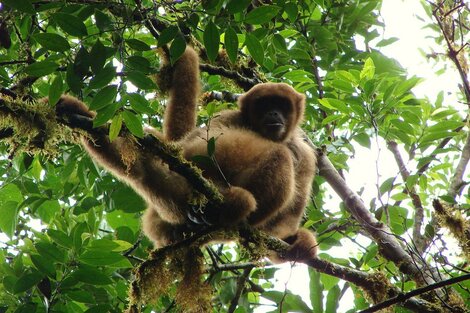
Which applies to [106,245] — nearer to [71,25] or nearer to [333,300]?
[71,25]

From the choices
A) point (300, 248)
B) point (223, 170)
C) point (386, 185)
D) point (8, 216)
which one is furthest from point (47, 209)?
point (386, 185)

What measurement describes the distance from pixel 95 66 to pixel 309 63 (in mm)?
4390

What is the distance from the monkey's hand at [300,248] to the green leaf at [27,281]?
2697mm

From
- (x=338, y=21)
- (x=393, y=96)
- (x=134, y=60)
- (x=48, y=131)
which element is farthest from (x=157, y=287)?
(x=338, y=21)

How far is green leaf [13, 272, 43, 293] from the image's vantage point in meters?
4.54

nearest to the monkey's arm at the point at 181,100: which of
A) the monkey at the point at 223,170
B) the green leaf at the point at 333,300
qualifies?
the monkey at the point at 223,170

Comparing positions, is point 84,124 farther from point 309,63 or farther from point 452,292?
point 309,63

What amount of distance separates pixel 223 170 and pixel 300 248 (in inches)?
54.8

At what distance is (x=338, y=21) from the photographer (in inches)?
309

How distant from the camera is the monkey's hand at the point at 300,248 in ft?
18.6

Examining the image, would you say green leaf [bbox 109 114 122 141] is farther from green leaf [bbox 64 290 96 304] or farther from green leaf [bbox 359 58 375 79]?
green leaf [bbox 359 58 375 79]

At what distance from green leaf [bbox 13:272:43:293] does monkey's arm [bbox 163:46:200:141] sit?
2118 mm

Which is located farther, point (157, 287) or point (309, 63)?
point (309, 63)

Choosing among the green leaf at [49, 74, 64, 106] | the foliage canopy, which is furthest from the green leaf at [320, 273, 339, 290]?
the green leaf at [49, 74, 64, 106]
